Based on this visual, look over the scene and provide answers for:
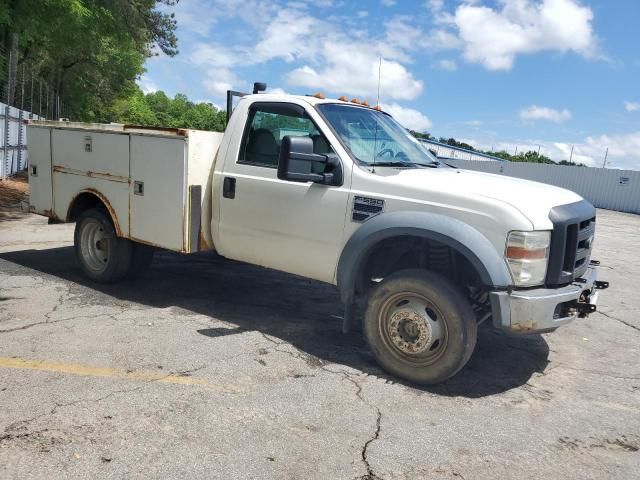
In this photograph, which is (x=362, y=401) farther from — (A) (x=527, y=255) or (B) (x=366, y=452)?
(A) (x=527, y=255)

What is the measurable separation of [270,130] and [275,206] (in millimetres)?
761

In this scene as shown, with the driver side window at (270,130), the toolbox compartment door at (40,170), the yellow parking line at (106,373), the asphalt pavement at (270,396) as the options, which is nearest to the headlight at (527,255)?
the asphalt pavement at (270,396)

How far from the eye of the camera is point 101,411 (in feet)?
11.8

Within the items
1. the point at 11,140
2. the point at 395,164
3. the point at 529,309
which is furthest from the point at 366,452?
the point at 11,140

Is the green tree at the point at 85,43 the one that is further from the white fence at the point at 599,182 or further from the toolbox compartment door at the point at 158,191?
the white fence at the point at 599,182

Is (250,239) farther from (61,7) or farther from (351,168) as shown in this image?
(61,7)

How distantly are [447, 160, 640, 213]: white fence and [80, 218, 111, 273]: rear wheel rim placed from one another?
23.1 m

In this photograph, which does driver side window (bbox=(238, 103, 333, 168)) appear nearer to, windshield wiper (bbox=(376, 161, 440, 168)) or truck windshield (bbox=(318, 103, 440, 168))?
truck windshield (bbox=(318, 103, 440, 168))

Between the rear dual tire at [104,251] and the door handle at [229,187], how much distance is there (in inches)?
62.2

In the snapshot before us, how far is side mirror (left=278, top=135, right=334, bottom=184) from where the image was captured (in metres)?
4.39

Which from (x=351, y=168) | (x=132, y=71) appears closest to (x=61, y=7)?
(x=351, y=168)

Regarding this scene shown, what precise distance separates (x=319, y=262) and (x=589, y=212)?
7.14 feet

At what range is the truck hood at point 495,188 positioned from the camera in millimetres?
4035

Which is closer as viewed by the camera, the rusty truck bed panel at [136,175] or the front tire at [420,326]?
the front tire at [420,326]
